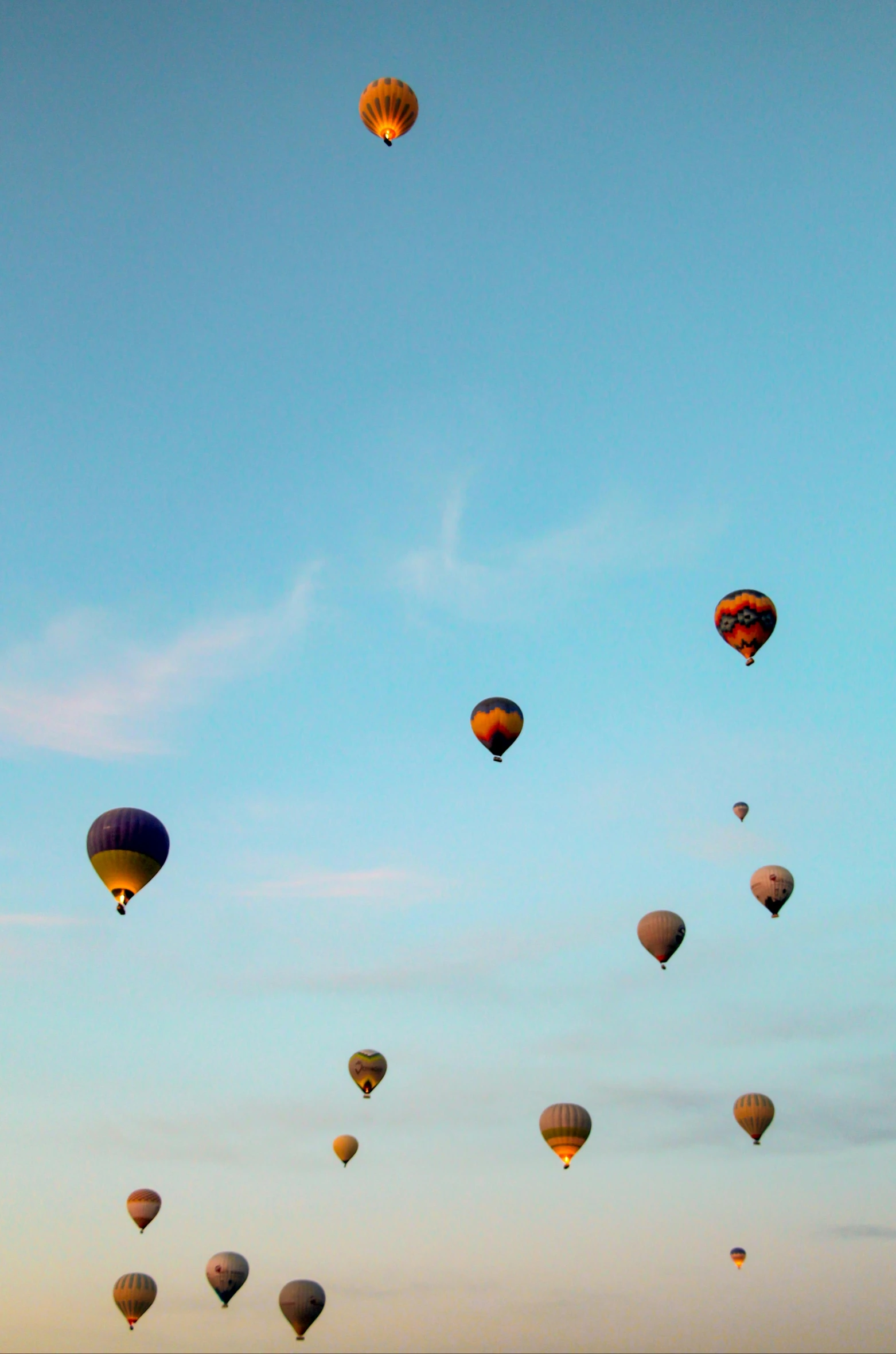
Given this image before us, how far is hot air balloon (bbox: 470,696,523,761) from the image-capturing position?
61156 mm

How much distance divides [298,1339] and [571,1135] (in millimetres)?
30747

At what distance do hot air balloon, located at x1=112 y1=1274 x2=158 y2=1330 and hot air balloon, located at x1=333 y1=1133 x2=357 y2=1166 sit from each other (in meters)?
14.0

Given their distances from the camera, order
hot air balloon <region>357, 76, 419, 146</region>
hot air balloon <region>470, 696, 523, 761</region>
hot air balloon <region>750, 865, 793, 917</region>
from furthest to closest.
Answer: hot air balloon <region>750, 865, 793, 917</region>, hot air balloon <region>470, 696, 523, 761</region>, hot air balloon <region>357, 76, 419, 146</region>

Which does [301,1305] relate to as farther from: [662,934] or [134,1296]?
[662,934]

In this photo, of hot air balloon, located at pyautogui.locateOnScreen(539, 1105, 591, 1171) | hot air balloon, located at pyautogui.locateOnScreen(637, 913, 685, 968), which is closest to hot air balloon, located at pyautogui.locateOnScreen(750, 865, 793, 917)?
hot air balloon, located at pyautogui.locateOnScreen(637, 913, 685, 968)

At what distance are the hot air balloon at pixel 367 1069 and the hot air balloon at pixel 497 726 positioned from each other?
26.4 metres

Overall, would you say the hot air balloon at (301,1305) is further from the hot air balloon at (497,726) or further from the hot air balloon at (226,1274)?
the hot air balloon at (497,726)

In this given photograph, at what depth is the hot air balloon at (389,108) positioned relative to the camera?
53.3m

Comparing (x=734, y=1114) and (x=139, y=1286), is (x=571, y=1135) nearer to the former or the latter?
(x=734, y=1114)

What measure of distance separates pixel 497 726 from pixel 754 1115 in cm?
2913

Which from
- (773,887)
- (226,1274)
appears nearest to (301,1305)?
(226,1274)

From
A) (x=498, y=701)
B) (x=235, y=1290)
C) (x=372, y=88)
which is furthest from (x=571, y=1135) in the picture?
(x=372, y=88)

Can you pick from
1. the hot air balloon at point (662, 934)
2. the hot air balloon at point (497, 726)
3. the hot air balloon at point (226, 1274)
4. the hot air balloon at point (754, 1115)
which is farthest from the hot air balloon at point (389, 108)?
the hot air balloon at point (226, 1274)

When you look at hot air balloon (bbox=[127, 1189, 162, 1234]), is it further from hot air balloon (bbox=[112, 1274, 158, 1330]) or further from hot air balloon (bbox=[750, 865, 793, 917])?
hot air balloon (bbox=[750, 865, 793, 917])
